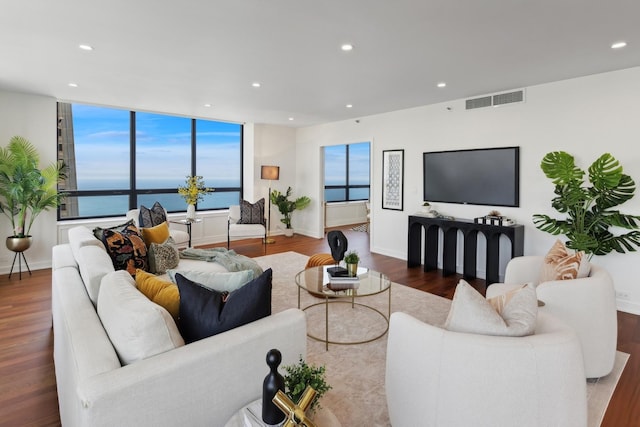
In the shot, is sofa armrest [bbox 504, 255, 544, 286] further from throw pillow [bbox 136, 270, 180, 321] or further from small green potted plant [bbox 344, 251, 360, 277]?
→ throw pillow [bbox 136, 270, 180, 321]

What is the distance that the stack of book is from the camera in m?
3.19

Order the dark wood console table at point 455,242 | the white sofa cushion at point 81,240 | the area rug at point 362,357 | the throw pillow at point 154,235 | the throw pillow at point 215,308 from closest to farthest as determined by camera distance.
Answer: the throw pillow at point 215,308, the area rug at point 362,357, the white sofa cushion at point 81,240, the throw pillow at point 154,235, the dark wood console table at point 455,242

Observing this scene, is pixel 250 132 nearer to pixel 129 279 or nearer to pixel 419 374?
pixel 129 279

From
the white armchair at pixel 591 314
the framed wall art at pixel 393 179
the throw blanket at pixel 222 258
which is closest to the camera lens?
the white armchair at pixel 591 314

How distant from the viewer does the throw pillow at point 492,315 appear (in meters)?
1.62

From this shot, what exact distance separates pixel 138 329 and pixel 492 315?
1.58 meters

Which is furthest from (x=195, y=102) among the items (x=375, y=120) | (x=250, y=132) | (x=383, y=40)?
(x=383, y=40)

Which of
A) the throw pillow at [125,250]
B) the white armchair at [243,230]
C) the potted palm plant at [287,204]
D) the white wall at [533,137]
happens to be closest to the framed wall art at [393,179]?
the white wall at [533,137]

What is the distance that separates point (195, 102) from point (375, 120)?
319cm

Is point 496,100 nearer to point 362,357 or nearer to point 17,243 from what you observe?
point 362,357

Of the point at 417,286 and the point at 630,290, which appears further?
the point at 417,286

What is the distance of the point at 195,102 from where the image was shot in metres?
5.66

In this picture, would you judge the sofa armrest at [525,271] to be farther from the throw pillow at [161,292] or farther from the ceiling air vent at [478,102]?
the throw pillow at [161,292]

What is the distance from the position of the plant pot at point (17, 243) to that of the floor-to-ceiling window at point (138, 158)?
124cm
